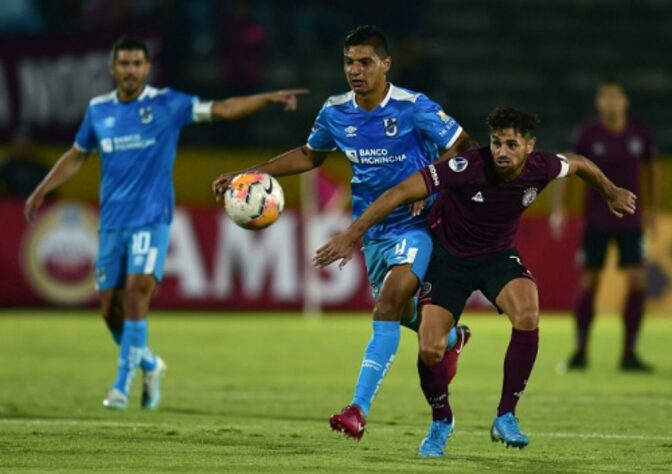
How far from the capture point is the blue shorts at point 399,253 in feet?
28.0

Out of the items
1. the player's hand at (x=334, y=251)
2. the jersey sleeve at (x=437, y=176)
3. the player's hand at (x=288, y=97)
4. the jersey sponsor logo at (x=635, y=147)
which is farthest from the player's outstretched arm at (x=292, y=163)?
the jersey sponsor logo at (x=635, y=147)

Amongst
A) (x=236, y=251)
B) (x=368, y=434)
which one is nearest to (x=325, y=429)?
(x=368, y=434)

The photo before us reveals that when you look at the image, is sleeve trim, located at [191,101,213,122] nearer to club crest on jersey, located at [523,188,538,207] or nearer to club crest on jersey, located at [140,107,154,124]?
club crest on jersey, located at [140,107,154,124]

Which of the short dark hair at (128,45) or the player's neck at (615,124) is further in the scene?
the player's neck at (615,124)

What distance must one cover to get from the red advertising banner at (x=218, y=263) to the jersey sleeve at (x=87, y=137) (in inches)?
338

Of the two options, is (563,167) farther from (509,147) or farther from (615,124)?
(615,124)

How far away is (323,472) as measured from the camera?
286 inches

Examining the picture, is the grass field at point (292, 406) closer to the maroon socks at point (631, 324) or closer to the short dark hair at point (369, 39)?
the maroon socks at point (631, 324)

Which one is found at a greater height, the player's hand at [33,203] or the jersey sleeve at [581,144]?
the jersey sleeve at [581,144]

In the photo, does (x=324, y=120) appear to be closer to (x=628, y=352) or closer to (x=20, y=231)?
(x=628, y=352)

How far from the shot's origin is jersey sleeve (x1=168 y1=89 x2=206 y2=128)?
35.7ft

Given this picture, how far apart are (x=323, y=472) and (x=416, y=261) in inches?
64.5

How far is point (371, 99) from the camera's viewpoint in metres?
8.78

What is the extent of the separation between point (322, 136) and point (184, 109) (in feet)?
7.06
